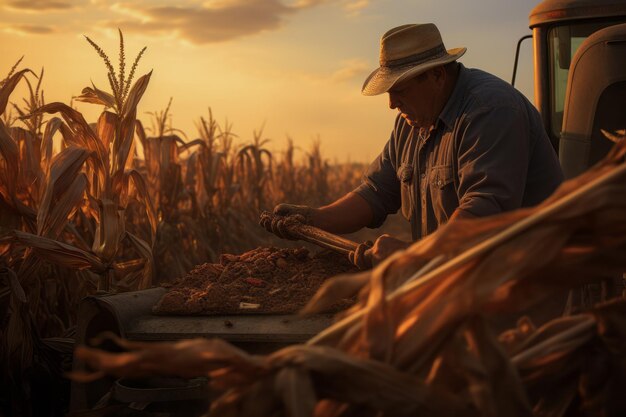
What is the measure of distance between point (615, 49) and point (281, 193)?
26.2ft

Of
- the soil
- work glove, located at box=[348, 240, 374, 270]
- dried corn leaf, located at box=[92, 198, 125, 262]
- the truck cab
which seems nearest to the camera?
work glove, located at box=[348, 240, 374, 270]

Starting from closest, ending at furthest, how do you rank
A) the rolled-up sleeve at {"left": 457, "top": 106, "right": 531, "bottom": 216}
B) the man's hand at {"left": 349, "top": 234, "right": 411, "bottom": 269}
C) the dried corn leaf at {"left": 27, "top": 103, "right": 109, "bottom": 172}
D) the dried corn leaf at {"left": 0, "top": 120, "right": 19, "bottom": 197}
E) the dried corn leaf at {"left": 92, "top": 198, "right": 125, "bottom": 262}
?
the man's hand at {"left": 349, "top": 234, "right": 411, "bottom": 269}
the rolled-up sleeve at {"left": 457, "top": 106, "right": 531, "bottom": 216}
the dried corn leaf at {"left": 92, "top": 198, "right": 125, "bottom": 262}
the dried corn leaf at {"left": 0, "top": 120, "right": 19, "bottom": 197}
the dried corn leaf at {"left": 27, "top": 103, "right": 109, "bottom": 172}

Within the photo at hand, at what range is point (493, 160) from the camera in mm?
3533

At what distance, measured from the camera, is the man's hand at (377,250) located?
2.99m

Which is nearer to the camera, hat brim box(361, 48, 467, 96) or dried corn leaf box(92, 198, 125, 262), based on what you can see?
hat brim box(361, 48, 467, 96)

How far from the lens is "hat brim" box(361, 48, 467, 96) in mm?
3764

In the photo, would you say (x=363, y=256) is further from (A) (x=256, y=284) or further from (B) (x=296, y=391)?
(B) (x=296, y=391)

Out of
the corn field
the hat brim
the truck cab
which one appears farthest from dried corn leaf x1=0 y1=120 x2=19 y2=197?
the truck cab

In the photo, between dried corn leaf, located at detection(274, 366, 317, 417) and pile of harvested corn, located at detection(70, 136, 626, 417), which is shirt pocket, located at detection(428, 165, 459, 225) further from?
dried corn leaf, located at detection(274, 366, 317, 417)

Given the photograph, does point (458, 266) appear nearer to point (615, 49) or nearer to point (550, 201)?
point (550, 201)

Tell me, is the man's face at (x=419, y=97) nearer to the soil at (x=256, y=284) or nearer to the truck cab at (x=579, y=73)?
the soil at (x=256, y=284)

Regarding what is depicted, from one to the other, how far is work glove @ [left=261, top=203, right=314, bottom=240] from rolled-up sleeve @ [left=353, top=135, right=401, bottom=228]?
47 cm

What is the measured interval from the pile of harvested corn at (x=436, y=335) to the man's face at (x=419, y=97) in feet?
8.96

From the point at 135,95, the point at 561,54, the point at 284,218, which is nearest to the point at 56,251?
the point at 135,95
